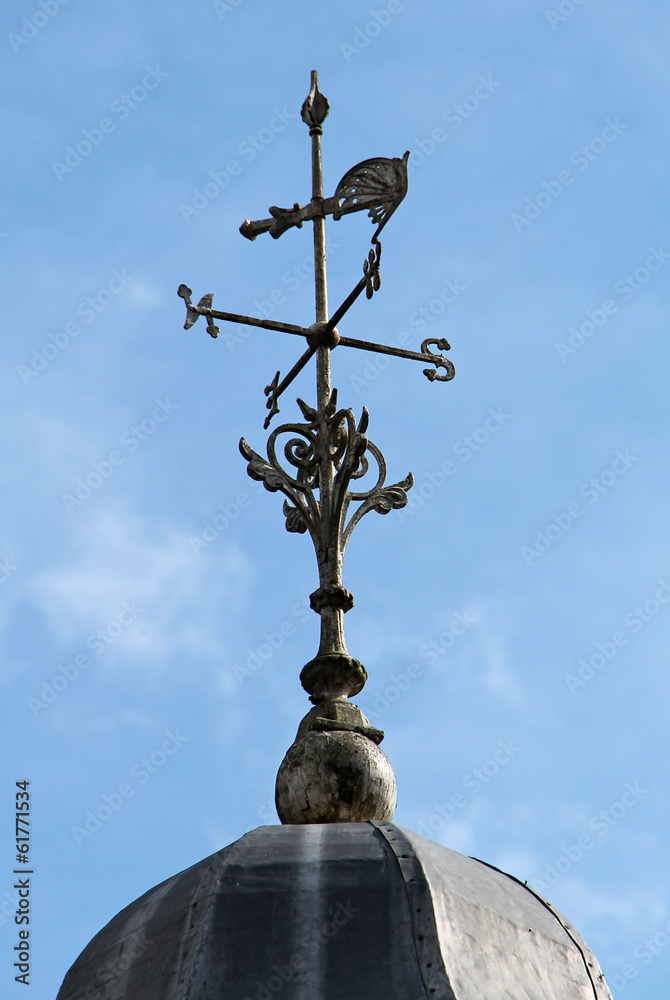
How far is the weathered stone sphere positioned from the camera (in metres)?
11.2

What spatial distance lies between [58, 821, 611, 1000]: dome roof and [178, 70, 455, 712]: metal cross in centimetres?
175

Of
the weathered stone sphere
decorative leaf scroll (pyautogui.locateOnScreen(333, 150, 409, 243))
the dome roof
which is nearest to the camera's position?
the dome roof

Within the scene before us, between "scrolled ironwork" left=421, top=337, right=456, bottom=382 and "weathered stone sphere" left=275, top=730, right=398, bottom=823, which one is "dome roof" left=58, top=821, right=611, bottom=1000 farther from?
"scrolled ironwork" left=421, top=337, right=456, bottom=382

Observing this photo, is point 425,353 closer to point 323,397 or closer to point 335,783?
point 323,397

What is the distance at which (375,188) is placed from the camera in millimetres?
13352

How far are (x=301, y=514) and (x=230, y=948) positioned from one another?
12.2ft

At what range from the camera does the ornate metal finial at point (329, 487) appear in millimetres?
11258

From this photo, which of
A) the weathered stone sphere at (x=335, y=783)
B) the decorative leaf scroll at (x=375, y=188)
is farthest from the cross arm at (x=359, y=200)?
the weathered stone sphere at (x=335, y=783)

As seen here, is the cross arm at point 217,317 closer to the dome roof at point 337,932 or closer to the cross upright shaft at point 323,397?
the cross upright shaft at point 323,397

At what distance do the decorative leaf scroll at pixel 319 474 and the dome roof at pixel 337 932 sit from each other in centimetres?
256

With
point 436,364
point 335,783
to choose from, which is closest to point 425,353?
point 436,364

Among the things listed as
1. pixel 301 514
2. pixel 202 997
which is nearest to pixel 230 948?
pixel 202 997

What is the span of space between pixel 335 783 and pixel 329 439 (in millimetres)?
2758

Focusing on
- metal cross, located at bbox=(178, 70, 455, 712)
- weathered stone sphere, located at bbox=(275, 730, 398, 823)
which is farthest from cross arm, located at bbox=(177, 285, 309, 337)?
weathered stone sphere, located at bbox=(275, 730, 398, 823)
